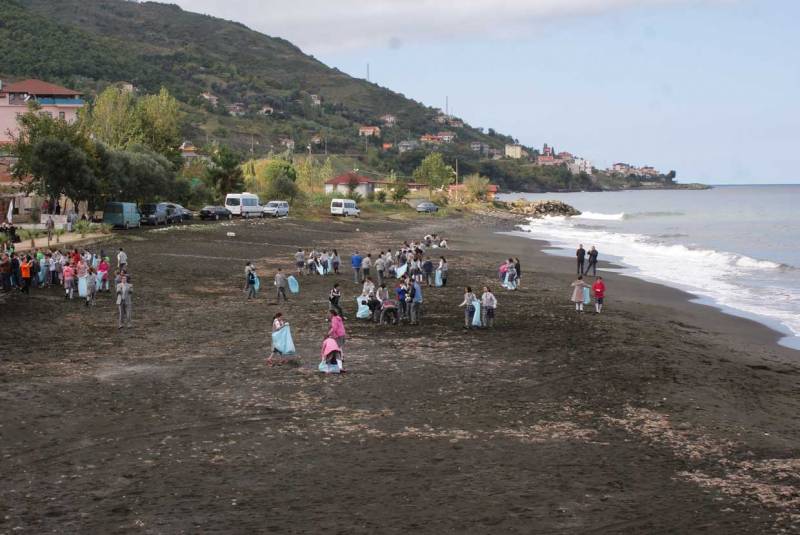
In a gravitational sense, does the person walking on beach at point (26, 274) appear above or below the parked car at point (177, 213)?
below

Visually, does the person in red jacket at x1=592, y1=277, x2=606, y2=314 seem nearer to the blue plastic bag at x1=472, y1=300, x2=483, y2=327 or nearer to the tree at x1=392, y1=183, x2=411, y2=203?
the blue plastic bag at x1=472, y1=300, x2=483, y2=327

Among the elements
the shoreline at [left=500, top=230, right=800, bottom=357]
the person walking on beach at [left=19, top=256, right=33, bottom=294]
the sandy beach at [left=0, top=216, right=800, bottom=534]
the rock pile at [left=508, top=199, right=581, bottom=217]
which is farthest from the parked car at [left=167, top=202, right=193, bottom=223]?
the rock pile at [left=508, top=199, right=581, bottom=217]

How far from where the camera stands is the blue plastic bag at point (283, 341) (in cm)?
1923

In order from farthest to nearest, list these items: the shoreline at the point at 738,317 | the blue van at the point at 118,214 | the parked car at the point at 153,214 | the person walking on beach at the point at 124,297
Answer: the parked car at the point at 153,214 < the blue van at the point at 118,214 < the shoreline at the point at 738,317 < the person walking on beach at the point at 124,297

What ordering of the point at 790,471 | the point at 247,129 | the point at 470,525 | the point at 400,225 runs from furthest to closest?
the point at 247,129
the point at 400,225
the point at 790,471
the point at 470,525

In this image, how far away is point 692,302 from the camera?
3266cm

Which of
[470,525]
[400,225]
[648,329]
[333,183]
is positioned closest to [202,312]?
[648,329]

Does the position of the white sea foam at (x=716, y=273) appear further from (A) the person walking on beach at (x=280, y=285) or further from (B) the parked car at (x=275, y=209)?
(B) the parked car at (x=275, y=209)

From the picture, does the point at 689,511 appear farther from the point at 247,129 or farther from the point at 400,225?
the point at 247,129

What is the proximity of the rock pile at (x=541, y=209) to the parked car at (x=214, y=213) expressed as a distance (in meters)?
61.7

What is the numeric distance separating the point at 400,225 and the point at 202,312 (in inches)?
2108

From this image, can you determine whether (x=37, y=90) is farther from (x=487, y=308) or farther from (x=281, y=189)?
(x=487, y=308)

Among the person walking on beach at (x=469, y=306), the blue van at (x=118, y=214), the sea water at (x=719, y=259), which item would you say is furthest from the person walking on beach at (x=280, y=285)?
the blue van at (x=118, y=214)

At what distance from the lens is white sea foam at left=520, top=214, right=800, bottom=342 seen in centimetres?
3228
